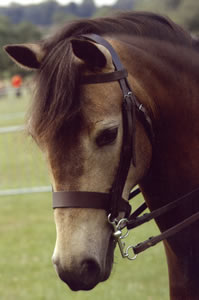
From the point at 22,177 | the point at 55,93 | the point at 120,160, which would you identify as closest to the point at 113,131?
the point at 120,160

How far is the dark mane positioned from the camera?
7.69ft

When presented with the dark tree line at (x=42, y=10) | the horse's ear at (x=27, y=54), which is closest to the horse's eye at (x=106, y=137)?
the horse's ear at (x=27, y=54)

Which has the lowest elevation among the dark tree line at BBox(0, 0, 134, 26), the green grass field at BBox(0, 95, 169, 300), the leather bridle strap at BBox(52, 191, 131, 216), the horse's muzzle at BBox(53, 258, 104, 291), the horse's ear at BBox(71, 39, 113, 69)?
the dark tree line at BBox(0, 0, 134, 26)

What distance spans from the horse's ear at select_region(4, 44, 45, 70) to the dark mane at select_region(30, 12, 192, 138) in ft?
0.15

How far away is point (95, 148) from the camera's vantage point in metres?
2.34

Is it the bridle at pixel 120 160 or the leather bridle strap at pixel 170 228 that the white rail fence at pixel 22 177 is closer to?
the leather bridle strap at pixel 170 228

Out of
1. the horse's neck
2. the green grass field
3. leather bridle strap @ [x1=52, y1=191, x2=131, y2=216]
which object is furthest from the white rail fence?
leather bridle strap @ [x1=52, y1=191, x2=131, y2=216]

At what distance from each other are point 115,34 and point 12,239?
17.5ft

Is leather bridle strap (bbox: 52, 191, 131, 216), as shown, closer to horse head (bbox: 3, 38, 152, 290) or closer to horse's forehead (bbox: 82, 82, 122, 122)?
horse head (bbox: 3, 38, 152, 290)

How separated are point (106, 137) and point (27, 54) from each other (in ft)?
2.11

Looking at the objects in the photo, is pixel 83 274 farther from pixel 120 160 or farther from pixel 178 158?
pixel 178 158

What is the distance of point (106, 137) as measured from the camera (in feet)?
7.72

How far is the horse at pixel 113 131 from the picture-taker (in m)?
2.31

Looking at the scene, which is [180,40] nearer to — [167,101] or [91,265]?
[167,101]
